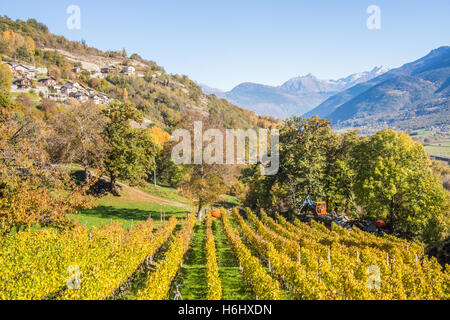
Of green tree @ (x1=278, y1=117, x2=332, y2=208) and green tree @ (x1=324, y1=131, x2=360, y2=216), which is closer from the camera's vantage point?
green tree @ (x1=324, y1=131, x2=360, y2=216)

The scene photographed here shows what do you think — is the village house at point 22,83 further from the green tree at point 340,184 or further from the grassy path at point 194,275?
the green tree at point 340,184

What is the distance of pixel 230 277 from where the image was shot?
55.6 feet

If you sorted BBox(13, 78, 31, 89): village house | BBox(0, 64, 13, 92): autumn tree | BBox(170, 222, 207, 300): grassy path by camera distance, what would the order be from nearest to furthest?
BBox(170, 222, 207, 300): grassy path < BBox(0, 64, 13, 92): autumn tree < BBox(13, 78, 31, 89): village house

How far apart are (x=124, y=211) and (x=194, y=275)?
61.6 feet

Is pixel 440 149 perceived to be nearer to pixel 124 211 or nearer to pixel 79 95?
pixel 124 211

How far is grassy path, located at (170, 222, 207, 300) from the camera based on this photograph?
14.2 m

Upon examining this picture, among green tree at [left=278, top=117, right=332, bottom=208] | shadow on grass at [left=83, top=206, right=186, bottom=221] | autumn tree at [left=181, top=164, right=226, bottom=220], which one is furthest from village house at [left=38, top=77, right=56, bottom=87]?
green tree at [left=278, top=117, right=332, bottom=208]

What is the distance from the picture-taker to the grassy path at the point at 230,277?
46.7 feet

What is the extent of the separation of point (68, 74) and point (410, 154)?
167741mm

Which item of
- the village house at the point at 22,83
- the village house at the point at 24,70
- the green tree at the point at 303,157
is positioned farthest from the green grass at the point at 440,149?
the village house at the point at 24,70

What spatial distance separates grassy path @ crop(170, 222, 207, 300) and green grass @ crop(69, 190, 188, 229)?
7.71 metres

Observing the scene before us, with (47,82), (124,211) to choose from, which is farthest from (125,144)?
(47,82)

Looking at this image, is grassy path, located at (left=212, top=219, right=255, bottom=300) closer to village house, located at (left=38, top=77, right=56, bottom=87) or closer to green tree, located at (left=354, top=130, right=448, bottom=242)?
green tree, located at (left=354, top=130, right=448, bottom=242)
